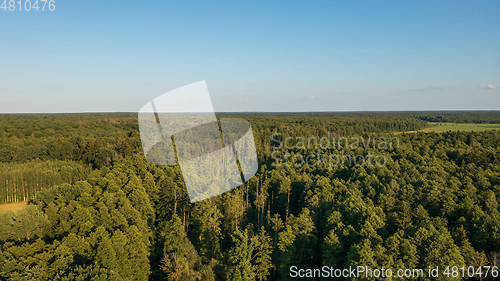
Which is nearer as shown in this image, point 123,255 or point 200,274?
point 200,274

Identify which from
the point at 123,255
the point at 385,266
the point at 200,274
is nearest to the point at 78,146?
the point at 123,255

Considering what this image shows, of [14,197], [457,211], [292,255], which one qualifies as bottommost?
[14,197]

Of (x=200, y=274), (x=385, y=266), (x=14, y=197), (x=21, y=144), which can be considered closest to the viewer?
(x=385, y=266)

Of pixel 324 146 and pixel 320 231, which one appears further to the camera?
pixel 324 146

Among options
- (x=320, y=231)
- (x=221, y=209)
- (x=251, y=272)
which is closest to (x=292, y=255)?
(x=251, y=272)

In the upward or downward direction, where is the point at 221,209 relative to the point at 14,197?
upward

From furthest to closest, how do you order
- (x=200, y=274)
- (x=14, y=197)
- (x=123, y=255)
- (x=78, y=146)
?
1. (x=78, y=146)
2. (x=14, y=197)
3. (x=123, y=255)
4. (x=200, y=274)

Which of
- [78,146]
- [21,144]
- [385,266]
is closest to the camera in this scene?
[385,266]

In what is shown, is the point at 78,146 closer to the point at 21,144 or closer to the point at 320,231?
the point at 21,144

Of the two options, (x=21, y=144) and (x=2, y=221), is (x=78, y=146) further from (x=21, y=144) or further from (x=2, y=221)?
(x=2, y=221)
